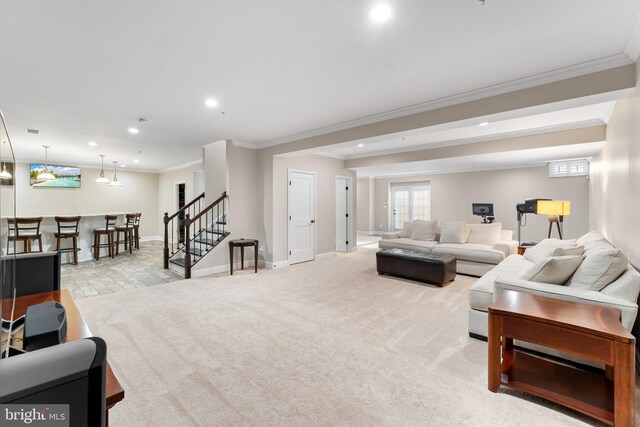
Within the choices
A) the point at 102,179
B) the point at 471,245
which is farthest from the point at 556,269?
the point at 102,179

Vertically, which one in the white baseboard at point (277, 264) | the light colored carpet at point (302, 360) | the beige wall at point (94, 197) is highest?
the beige wall at point (94, 197)

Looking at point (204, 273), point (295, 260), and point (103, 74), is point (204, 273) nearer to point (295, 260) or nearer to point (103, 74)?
point (295, 260)

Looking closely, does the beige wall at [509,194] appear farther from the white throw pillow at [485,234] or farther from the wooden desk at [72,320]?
the wooden desk at [72,320]

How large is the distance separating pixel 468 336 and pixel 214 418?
2.32m

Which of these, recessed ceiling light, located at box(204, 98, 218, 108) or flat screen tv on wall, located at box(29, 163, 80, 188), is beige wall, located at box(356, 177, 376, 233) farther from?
flat screen tv on wall, located at box(29, 163, 80, 188)

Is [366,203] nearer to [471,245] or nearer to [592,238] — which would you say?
[471,245]

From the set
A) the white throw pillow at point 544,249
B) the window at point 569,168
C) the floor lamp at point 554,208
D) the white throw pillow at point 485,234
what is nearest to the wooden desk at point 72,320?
the white throw pillow at point 544,249

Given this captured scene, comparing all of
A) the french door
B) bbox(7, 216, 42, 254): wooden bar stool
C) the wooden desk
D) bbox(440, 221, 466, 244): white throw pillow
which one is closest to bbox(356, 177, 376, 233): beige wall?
the french door

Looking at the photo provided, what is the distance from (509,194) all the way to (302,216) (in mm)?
6240

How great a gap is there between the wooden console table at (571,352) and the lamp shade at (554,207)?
3314 mm

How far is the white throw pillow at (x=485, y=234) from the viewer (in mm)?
5863

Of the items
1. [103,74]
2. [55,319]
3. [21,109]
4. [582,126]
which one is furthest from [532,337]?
[21,109]

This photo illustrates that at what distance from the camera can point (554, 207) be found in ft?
15.7

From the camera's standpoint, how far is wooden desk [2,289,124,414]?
994 mm
